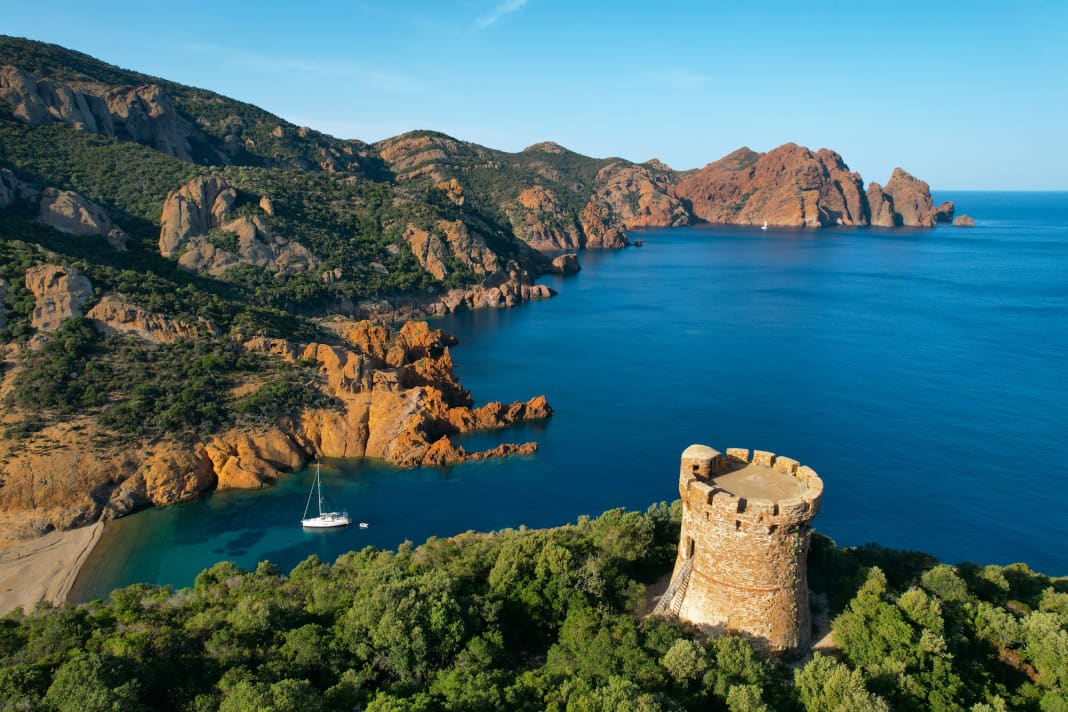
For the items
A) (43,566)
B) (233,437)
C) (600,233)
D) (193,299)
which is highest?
(600,233)

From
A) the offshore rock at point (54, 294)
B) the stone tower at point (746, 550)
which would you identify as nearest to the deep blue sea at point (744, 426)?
the offshore rock at point (54, 294)

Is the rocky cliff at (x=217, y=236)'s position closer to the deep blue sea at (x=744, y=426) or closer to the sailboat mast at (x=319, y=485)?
the deep blue sea at (x=744, y=426)

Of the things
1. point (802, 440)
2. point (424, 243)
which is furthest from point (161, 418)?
point (424, 243)

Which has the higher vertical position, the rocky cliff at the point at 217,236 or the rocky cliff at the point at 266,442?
the rocky cliff at the point at 217,236

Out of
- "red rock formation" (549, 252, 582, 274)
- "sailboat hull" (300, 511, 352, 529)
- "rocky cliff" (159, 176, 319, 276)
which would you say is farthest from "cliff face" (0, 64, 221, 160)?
"sailboat hull" (300, 511, 352, 529)

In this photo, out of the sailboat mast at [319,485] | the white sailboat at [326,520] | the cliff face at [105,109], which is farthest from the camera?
the cliff face at [105,109]

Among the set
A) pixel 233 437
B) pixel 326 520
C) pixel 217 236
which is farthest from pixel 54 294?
pixel 217 236

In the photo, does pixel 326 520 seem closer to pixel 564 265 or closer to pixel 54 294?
pixel 54 294
